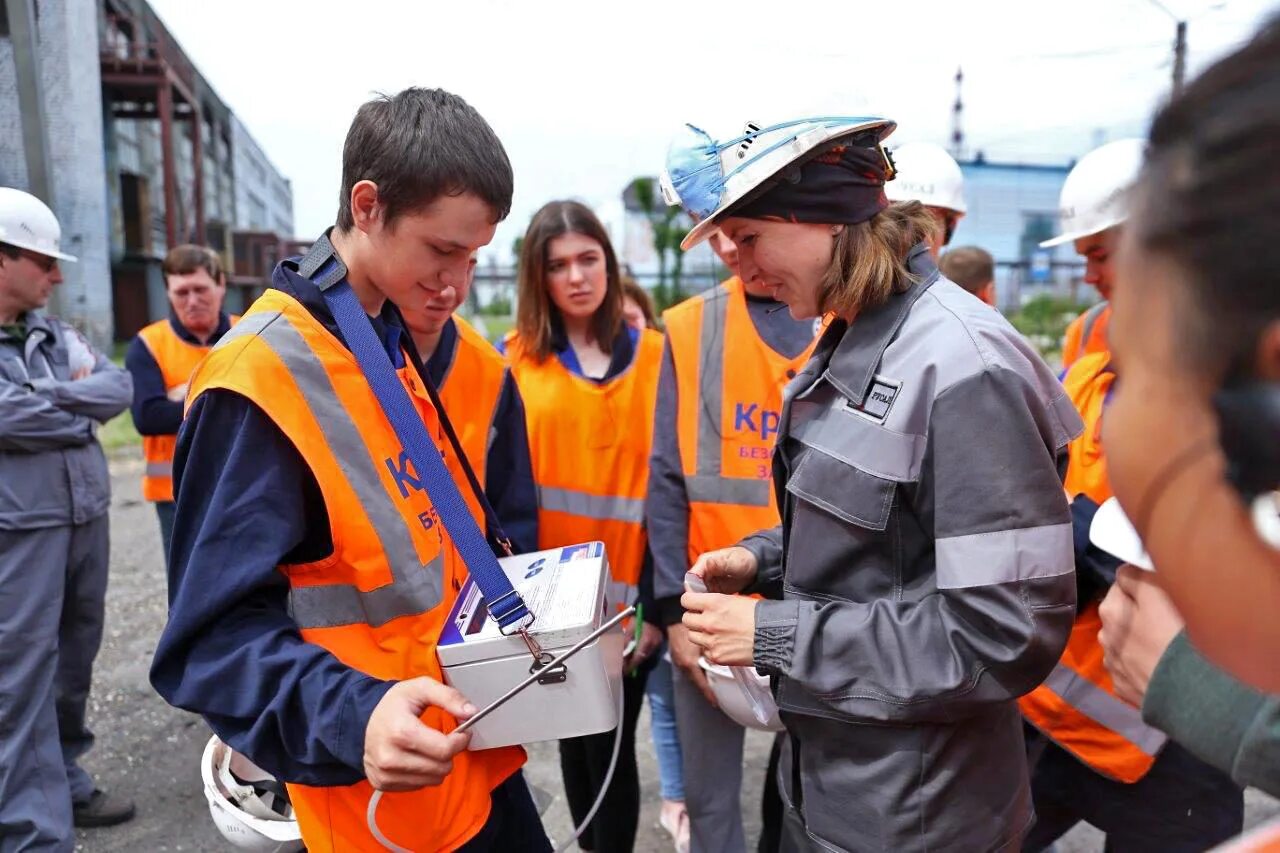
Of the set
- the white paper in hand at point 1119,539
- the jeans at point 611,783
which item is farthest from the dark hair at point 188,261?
the white paper in hand at point 1119,539

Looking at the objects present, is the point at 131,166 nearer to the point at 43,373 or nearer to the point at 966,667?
the point at 43,373

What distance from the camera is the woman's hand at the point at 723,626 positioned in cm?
146

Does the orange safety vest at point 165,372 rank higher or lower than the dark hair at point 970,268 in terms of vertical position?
lower

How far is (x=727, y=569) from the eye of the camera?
70.0 inches

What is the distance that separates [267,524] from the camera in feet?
4.29

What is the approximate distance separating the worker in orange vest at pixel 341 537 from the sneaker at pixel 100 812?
2511mm

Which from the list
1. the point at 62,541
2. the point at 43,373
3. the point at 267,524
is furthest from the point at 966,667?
the point at 43,373

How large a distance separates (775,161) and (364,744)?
3.81 ft

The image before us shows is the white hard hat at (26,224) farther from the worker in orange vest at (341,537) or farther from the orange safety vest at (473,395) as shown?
the worker in orange vest at (341,537)

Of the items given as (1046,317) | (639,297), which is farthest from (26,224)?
(1046,317)

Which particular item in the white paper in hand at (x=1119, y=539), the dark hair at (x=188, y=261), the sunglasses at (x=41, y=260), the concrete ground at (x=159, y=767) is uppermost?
the dark hair at (x=188, y=261)

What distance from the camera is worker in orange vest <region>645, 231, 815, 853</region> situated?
2605 millimetres

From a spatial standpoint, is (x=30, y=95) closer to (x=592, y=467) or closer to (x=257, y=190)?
(x=592, y=467)

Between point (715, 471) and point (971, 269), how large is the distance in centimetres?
184
